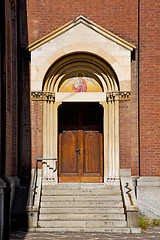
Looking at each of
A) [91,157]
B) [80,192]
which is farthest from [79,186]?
[91,157]

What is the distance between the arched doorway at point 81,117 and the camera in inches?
527

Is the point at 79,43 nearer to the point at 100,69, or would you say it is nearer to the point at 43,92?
the point at 100,69

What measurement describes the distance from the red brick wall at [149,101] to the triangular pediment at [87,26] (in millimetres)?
604

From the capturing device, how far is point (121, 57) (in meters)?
13.4

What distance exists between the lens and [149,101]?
13.4 meters

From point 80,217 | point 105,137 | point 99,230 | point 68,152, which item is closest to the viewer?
point 99,230

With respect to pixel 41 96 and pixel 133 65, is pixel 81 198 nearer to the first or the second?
pixel 41 96

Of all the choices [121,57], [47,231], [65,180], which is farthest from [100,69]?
[47,231]

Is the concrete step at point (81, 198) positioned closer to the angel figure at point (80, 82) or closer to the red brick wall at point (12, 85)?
the red brick wall at point (12, 85)

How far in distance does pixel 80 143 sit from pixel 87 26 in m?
3.82

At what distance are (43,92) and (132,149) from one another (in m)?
3.31

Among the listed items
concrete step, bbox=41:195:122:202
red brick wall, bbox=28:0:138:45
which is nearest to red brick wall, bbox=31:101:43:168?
concrete step, bbox=41:195:122:202

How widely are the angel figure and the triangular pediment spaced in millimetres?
1485

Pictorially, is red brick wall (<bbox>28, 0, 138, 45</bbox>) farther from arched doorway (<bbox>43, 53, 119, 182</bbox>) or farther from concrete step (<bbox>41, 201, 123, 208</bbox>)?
concrete step (<bbox>41, 201, 123, 208</bbox>)
